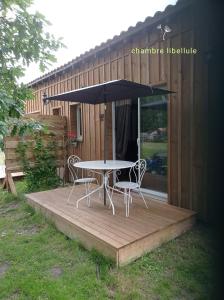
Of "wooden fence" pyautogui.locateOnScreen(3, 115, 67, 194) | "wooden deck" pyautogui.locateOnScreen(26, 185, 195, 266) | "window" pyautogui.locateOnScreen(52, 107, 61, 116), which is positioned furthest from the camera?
"window" pyautogui.locateOnScreen(52, 107, 61, 116)

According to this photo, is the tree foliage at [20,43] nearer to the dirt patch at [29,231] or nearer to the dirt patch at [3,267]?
the dirt patch at [3,267]

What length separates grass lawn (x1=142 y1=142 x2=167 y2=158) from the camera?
4271mm

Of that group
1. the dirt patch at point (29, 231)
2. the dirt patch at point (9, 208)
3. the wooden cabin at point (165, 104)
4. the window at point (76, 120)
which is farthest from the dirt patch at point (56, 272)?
the window at point (76, 120)

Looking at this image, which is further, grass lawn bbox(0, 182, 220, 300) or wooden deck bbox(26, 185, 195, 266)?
wooden deck bbox(26, 185, 195, 266)

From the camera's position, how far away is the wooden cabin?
354 centimetres

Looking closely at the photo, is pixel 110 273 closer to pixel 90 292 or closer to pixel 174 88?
pixel 90 292

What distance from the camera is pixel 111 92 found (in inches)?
153

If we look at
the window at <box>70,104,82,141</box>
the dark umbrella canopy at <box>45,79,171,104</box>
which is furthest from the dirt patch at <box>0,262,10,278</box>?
the window at <box>70,104,82,141</box>

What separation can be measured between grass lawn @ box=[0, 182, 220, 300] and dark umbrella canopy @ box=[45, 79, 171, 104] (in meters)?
1.91

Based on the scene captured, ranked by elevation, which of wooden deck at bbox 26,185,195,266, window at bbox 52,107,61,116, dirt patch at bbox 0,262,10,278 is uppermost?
window at bbox 52,107,61,116

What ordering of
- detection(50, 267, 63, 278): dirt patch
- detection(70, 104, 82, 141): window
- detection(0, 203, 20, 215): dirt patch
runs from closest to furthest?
detection(50, 267, 63, 278): dirt patch → detection(0, 203, 20, 215): dirt patch → detection(70, 104, 82, 141): window

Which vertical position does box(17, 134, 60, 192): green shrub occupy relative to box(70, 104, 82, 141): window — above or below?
below

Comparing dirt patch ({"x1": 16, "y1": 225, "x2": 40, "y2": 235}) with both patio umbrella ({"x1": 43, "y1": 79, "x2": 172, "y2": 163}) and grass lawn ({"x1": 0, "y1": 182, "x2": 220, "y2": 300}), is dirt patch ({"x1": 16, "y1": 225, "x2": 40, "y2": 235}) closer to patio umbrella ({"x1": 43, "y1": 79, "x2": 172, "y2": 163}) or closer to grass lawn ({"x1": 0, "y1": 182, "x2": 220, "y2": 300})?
grass lawn ({"x1": 0, "y1": 182, "x2": 220, "y2": 300})

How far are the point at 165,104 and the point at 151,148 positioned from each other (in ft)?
2.70
